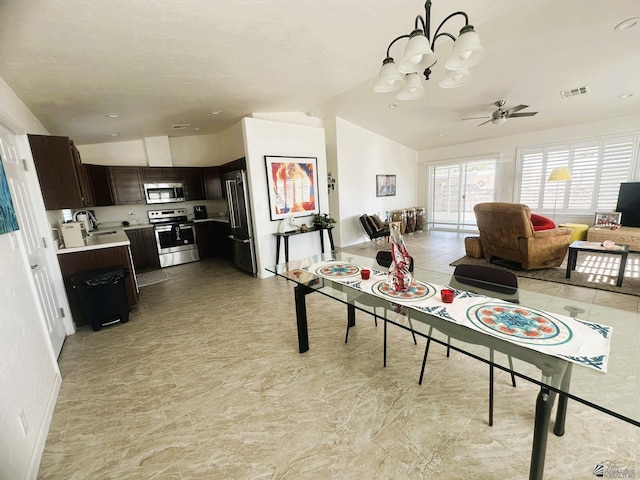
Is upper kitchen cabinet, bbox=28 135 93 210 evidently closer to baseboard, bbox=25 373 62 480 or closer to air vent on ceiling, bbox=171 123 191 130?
baseboard, bbox=25 373 62 480

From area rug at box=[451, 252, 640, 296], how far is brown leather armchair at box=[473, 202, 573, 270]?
6.4 inches

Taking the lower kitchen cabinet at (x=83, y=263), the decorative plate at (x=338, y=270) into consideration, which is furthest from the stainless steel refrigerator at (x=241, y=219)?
the decorative plate at (x=338, y=270)

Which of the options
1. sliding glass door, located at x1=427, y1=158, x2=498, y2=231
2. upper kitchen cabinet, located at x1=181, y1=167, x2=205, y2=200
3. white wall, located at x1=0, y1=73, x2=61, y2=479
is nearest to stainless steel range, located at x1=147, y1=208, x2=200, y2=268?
upper kitchen cabinet, located at x1=181, y1=167, x2=205, y2=200

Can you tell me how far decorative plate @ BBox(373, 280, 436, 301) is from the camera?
1.57 metres

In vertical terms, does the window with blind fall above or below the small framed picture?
above

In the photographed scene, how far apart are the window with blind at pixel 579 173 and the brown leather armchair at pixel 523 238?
3057 mm

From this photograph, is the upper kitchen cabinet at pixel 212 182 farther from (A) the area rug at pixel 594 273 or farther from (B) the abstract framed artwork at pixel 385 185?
(A) the area rug at pixel 594 273

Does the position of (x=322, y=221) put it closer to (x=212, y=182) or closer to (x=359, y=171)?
(x=359, y=171)

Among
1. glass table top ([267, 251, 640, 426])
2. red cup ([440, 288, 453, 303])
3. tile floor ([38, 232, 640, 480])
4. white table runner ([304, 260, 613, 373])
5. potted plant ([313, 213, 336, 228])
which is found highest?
potted plant ([313, 213, 336, 228])

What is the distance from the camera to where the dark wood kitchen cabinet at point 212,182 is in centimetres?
550

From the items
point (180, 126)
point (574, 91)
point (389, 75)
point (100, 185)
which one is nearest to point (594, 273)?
point (574, 91)

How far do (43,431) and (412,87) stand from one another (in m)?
3.38

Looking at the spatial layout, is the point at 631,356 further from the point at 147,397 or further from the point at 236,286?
the point at 236,286

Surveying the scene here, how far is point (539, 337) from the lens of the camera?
3.61 feet
